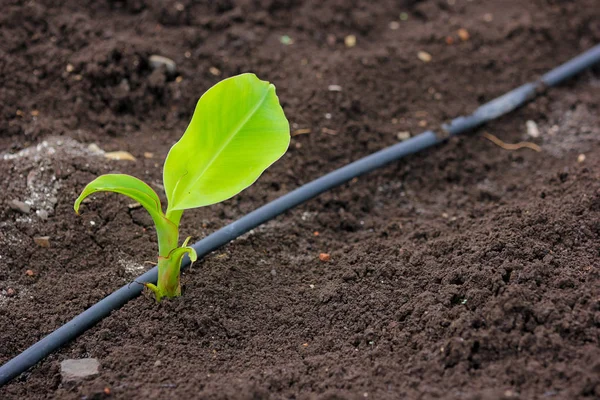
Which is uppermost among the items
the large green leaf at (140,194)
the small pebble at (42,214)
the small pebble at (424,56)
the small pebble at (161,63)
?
the large green leaf at (140,194)

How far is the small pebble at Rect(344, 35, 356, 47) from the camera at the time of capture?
117 inches

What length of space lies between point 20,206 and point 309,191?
37.4 inches

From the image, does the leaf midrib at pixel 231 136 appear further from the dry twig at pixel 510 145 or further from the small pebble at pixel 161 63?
the dry twig at pixel 510 145

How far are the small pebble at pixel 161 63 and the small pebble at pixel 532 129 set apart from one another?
156cm

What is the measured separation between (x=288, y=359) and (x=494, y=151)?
1.42 metres

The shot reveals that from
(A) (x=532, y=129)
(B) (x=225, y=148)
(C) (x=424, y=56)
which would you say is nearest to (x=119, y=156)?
(B) (x=225, y=148)

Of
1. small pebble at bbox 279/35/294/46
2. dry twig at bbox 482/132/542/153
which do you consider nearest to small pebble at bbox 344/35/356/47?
small pebble at bbox 279/35/294/46

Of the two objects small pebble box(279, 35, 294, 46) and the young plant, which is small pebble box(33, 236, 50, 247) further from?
small pebble box(279, 35, 294, 46)

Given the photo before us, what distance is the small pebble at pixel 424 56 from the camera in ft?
9.44

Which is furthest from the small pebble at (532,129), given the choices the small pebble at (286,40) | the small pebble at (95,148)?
the small pebble at (95,148)

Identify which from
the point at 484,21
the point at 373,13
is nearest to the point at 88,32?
the point at 373,13

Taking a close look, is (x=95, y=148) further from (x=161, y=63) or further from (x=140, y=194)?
(x=140, y=194)

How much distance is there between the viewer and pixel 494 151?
2.56 m

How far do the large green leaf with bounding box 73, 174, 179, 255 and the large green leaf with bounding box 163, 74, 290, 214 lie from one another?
0.15 feet
